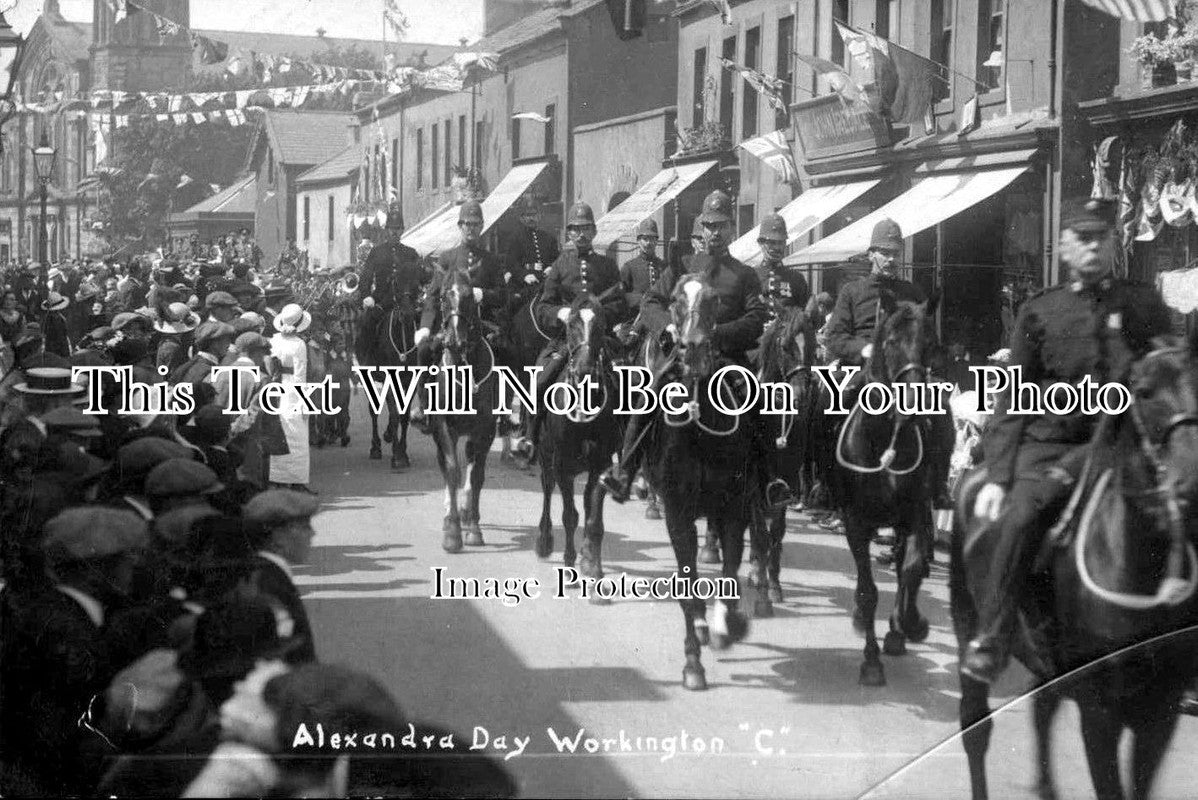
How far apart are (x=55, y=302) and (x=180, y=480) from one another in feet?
3.19

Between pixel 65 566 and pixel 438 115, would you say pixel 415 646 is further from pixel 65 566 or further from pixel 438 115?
pixel 438 115

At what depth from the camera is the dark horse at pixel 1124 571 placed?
3504 millimetres

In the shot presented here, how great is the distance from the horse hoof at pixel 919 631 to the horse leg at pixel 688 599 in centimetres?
51

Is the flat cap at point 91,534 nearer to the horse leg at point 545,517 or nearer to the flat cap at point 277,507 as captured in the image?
the flat cap at point 277,507

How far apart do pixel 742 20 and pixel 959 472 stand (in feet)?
4.31

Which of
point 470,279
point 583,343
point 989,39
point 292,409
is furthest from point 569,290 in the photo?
point 989,39

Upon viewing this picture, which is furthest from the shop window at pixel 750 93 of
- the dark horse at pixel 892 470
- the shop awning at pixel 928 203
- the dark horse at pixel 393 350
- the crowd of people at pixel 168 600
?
the crowd of people at pixel 168 600

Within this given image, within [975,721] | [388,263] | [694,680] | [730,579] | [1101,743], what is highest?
[388,263]

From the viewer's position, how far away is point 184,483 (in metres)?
3.64

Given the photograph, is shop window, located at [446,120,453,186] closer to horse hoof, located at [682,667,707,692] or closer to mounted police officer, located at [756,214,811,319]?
mounted police officer, located at [756,214,811,319]

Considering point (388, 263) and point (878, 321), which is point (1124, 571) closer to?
point (878, 321)

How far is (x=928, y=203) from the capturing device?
3.67 metres

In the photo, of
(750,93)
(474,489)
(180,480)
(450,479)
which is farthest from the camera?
(750,93)

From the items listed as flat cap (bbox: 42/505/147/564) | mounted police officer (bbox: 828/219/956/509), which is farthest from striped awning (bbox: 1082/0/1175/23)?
flat cap (bbox: 42/505/147/564)
